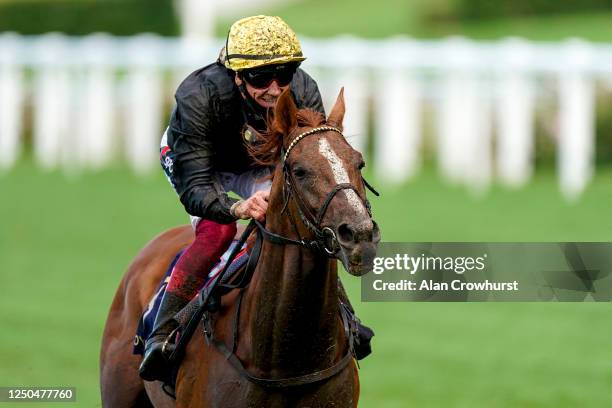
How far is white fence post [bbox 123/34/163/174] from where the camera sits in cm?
1772

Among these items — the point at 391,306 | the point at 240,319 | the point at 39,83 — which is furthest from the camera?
the point at 39,83

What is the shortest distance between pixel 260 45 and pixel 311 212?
917mm

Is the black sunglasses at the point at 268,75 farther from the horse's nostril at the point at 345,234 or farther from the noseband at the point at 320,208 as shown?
the horse's nostril at the point at 345,234

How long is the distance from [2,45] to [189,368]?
14.7 metres

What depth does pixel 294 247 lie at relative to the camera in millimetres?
4902

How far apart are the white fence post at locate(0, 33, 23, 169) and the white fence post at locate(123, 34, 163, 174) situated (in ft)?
5.60

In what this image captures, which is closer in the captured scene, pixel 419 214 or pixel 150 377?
pixel 150 377

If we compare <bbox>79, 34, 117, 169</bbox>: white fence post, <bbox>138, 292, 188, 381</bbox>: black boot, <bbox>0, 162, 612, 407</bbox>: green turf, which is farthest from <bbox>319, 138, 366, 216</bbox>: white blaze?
<bbox>79, 34, 117, 169</bbox>: white fence post

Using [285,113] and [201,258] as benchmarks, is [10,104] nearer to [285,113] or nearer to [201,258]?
[201,258]

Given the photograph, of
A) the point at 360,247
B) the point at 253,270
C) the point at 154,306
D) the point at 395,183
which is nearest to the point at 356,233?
the point at 360,247

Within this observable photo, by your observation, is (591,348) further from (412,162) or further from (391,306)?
(412,162)

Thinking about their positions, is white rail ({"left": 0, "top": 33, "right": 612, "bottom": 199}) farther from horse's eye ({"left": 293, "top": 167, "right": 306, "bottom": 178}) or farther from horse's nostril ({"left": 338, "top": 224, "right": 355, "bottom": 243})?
horse's nostril ({"left": 338, "top": 224, "right": 355, "bottom": 243})

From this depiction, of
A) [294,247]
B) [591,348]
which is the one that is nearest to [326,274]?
[294,247]

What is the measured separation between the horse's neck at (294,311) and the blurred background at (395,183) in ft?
11.8
